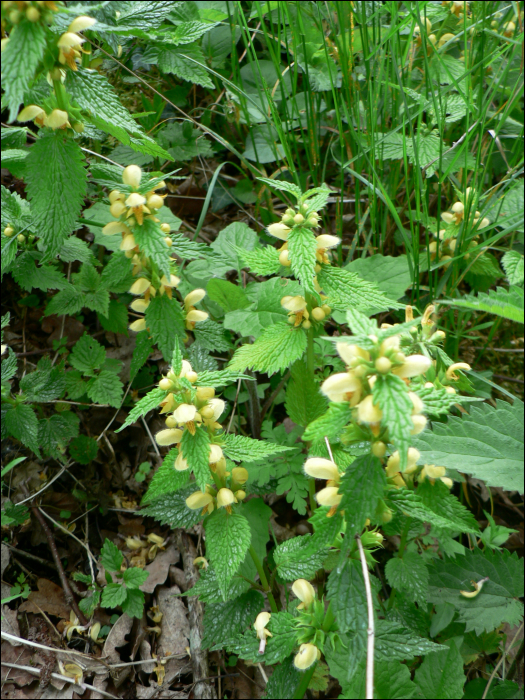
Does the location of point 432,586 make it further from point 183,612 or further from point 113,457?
point 113,457

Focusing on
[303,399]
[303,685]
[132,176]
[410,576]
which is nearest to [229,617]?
[303,685]

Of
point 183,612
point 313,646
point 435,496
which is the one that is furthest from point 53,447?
point 435,496

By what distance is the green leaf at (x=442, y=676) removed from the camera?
131cm

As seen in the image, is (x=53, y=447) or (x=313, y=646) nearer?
(x=313, y=646)

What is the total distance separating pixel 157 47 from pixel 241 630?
6.93ft

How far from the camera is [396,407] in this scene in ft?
2.69

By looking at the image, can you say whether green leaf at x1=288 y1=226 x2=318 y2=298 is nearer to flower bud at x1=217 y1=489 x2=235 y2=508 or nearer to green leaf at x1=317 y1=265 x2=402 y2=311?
green leaf at x1=317 y1=265 x2=402 y2=311

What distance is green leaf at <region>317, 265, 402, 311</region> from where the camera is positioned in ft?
4.47

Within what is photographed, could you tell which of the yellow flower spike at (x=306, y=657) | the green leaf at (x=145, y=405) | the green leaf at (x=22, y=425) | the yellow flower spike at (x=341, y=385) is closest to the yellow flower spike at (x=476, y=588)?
the yellow flower spike at (x=306, y=657)

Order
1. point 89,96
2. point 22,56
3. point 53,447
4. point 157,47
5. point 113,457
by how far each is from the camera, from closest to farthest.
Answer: point 22,56 → point 89,96 → point 53,447 → point 157,47 → point 113,457

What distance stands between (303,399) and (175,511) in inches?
19.9

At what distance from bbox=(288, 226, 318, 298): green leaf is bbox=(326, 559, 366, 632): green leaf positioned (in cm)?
64

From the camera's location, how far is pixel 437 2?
255 cm

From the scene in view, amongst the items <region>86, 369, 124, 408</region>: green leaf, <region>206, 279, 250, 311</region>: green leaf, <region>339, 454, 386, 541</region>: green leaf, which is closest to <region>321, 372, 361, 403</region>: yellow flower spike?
<region>339, 454, 386, 541</region>: green leaf
